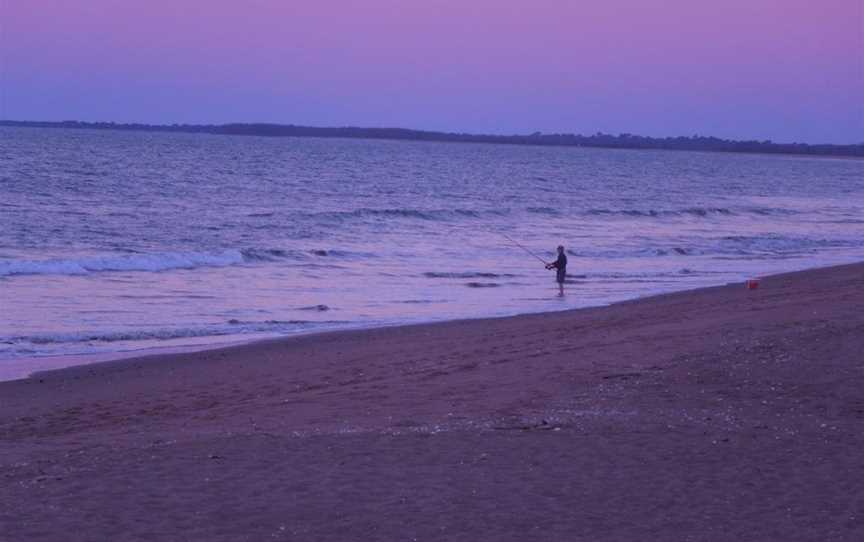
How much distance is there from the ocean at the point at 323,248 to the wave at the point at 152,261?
0.26ft

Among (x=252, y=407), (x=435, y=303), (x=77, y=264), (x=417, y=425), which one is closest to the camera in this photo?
(x=417, y=425)

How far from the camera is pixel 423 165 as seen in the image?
100 metres

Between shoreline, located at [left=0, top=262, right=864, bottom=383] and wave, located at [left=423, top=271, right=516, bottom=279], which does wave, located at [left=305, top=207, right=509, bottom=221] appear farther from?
shoreline, located at [left=0, top=262, right=864, bottom=383]

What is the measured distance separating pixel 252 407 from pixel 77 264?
1535 centimetres

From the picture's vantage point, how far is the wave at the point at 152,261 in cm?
2333

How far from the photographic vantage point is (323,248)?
31.2m

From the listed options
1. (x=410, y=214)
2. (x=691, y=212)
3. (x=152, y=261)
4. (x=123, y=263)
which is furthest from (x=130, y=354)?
(x=691, y=212)

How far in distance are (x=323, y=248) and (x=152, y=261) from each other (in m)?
6.61

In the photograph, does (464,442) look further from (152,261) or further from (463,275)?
(152,261)

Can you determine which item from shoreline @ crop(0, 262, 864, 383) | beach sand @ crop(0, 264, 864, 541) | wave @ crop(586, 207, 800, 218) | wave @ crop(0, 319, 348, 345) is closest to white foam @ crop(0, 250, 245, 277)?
wave @ crop(0, 319, 348, 345)

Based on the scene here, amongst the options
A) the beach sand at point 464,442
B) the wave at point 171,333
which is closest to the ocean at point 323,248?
the wave at point 171,333

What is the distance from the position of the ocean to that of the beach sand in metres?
4.32

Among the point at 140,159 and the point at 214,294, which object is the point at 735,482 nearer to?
the point at 214,294

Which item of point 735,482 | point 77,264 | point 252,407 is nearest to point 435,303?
point 77,264
